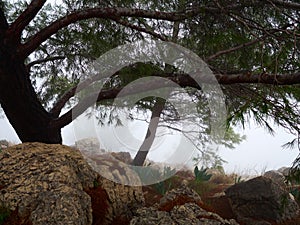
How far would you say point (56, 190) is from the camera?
10.1 ft

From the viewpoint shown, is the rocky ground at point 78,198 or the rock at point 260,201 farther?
the rock at point 260,201

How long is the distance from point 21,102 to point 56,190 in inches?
80.0

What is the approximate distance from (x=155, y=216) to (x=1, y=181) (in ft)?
4.88

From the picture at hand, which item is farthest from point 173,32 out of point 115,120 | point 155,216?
point 155,216

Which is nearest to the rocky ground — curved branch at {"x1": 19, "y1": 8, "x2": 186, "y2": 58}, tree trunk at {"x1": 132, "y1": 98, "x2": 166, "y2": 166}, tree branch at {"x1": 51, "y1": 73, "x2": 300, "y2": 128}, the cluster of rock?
tree branch at {"x1": 51, "y1": 73, "x2": 300, "y2": 128}

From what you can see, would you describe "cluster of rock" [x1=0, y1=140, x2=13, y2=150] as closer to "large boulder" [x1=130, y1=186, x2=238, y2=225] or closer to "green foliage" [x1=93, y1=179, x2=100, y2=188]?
"green foliage" [x1=93, y1=179, x2=100, y2=188]

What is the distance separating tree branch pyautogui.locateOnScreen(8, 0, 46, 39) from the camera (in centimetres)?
440

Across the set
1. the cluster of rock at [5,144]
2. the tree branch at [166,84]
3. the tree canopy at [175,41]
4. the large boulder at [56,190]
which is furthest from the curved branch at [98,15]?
the cluster of rock at [5,144]

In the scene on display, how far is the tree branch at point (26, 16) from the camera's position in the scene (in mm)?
4398

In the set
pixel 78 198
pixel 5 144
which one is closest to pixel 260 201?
pixel 78 198

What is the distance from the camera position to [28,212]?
2969 mm

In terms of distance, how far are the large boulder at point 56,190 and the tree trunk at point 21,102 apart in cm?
105

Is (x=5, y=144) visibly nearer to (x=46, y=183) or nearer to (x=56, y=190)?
(x=46, y=183)

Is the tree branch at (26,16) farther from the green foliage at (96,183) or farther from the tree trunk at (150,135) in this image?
the tree trunk at (150,135)
